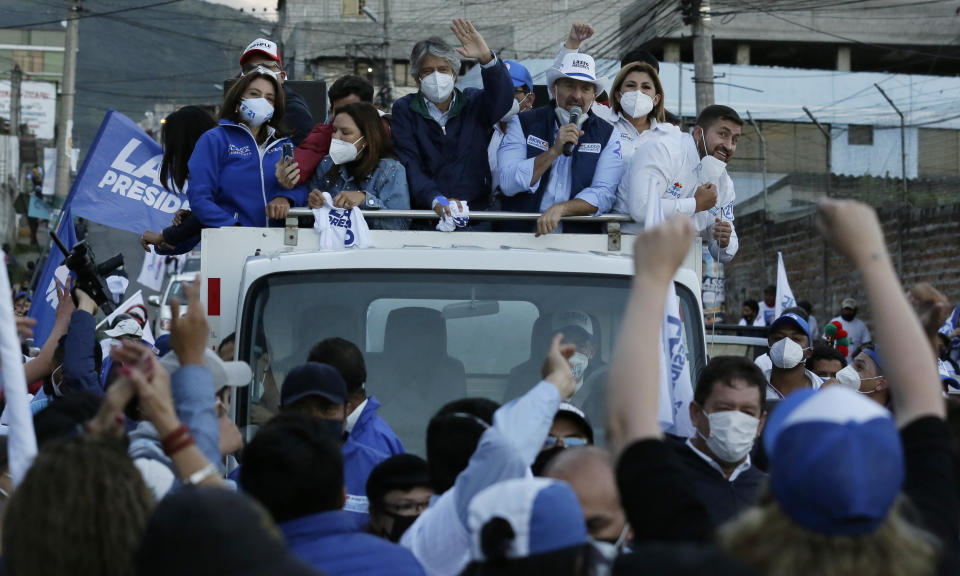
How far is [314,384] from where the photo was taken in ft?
15.0

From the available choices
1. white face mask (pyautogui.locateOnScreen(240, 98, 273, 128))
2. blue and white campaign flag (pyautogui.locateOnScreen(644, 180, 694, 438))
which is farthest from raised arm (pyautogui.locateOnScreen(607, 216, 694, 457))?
white face mask (pyautogui.locateOnScreen(240, 98, 273, 128))

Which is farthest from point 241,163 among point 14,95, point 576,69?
point 14,95

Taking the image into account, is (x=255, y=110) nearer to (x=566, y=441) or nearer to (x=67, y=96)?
(x=566, y=441)

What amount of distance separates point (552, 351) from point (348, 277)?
232 centimetres

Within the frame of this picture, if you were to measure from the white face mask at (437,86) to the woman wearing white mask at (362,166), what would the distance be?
359mm

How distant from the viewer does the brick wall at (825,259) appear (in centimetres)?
2208

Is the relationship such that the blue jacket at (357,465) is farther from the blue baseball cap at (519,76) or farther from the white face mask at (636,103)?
the blue baseball cap at (519,76)

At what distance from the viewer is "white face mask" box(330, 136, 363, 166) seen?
7.30m

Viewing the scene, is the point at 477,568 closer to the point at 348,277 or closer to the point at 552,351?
the point at 552,351

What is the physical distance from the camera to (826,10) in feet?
178

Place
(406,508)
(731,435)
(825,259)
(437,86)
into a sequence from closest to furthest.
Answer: (406,508)
(731,435)
(437,86)
(825,259)

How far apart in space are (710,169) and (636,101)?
1.98 ft

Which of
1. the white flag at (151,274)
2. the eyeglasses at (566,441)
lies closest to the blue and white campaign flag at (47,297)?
the eyeglasses at (566,441)

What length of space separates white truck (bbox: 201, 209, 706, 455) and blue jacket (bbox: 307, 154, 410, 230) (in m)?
1.19
